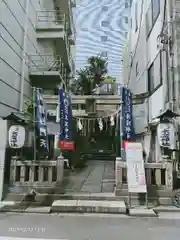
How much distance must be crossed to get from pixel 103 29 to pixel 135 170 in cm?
2374

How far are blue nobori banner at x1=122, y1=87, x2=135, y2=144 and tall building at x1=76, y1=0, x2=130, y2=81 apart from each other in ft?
47.8

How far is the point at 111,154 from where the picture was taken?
21.5m

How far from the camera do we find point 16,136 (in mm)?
9500

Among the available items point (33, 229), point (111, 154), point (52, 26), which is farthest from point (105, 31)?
point (33, 229)

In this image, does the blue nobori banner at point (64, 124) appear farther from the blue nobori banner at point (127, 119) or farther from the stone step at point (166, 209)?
the stone step at point (166, 209)

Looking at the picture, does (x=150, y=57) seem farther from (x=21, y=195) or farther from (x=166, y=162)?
(x=21, y=195)

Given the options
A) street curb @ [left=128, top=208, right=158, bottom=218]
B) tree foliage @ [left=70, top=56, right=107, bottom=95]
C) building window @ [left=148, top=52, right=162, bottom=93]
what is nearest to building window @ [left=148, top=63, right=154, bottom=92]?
building window @ [left=148, top=52, right=162, bottom=93]

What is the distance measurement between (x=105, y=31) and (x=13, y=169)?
23.8 meters

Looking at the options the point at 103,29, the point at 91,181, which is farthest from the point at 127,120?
the point at 103,29

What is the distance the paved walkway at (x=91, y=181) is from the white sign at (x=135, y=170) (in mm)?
1724

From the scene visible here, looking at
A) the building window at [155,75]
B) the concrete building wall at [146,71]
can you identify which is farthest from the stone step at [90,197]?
the building window at [155,75]

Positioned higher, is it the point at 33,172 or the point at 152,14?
the point at 152,14

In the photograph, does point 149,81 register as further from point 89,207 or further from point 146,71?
point 89,207

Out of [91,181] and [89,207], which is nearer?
[89,207]
